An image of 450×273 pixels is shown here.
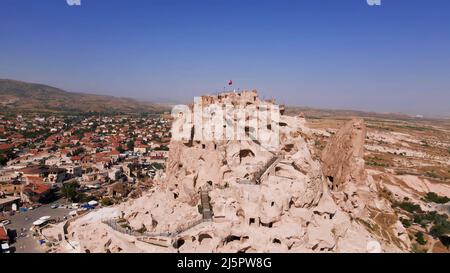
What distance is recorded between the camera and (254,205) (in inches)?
1085

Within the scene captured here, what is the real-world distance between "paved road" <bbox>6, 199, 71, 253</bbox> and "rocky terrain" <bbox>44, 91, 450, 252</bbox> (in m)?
3.30

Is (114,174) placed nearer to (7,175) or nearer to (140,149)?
(7,175)

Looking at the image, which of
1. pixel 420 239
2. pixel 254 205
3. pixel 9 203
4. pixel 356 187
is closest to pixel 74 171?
pixel 9 203

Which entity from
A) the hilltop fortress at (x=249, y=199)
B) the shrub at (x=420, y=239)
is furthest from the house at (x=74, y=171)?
the shrub at (x=420, y=239)

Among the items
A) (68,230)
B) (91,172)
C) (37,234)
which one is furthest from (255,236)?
(91,172)

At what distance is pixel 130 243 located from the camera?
94.4 ft

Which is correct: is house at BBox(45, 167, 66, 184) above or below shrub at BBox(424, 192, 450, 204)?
above

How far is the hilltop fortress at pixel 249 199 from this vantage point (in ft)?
89.2

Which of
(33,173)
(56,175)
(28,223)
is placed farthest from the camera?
(56,175)

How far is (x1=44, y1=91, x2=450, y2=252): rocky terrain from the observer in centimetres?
2711

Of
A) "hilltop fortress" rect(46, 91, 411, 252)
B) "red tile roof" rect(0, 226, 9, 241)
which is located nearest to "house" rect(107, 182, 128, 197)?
"hilltop fortress" rect(46, 91, 411, 252)

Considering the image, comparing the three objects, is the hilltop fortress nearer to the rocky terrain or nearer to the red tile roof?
the rocky terrain

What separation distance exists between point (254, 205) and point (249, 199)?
2.17 ft
